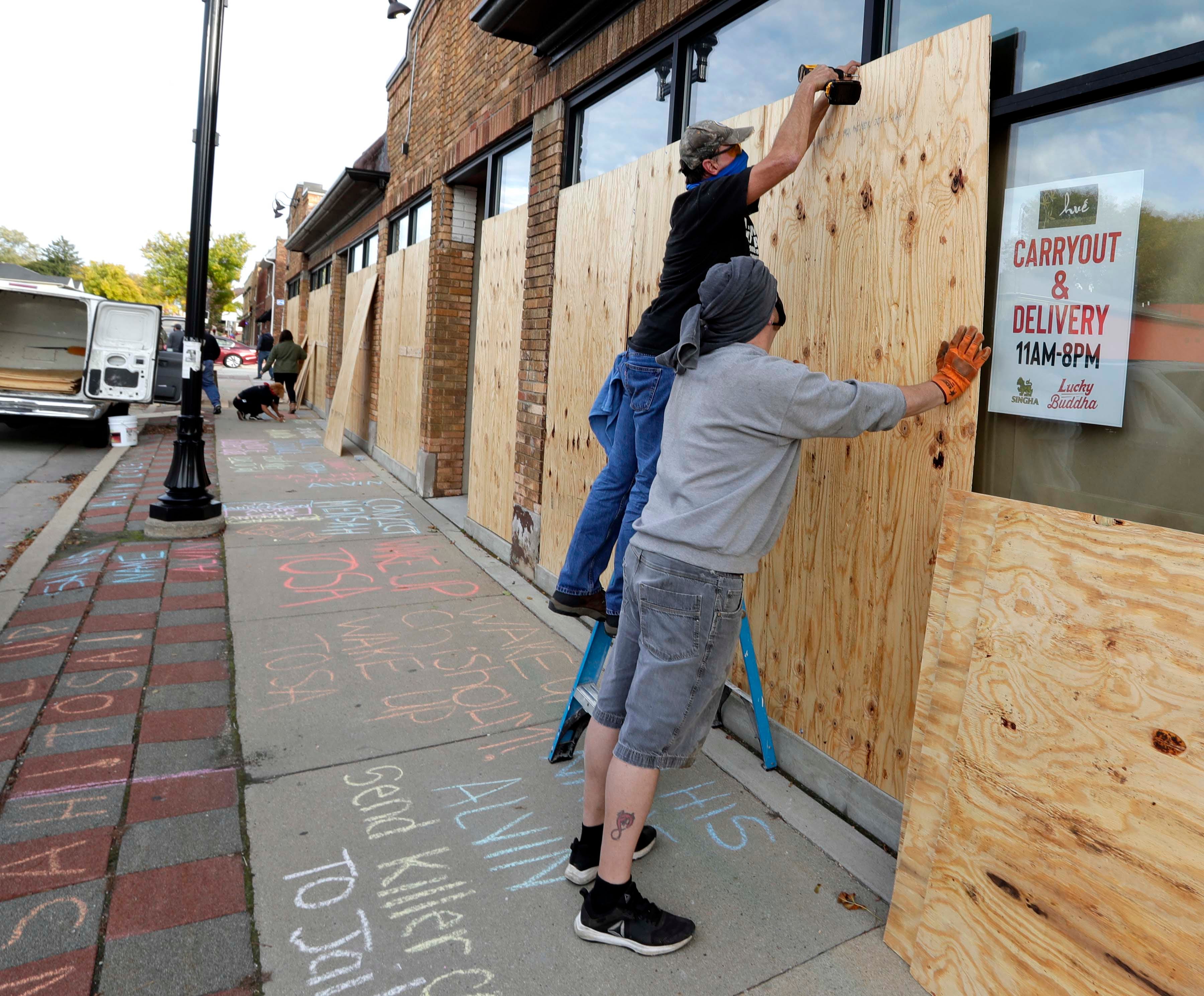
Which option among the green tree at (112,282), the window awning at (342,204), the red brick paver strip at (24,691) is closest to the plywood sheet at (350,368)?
the window awning at (342,204)

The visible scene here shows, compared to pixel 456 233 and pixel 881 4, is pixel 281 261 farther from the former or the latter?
pixel 881 4

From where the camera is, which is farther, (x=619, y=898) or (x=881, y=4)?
(x=881, y=4)

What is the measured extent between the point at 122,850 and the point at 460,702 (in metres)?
1.57

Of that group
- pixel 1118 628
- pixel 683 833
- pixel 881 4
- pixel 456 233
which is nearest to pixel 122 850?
pixel 683 833

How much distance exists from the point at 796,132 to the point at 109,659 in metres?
4.14

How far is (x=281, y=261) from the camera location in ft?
104

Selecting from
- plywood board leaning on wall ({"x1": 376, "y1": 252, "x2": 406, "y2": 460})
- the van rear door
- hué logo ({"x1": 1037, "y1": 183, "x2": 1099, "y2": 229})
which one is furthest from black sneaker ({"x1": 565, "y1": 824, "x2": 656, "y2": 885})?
the van rear door

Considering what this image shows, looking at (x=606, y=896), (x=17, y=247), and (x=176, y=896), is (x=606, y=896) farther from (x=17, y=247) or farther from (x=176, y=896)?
(x=17, y=247)

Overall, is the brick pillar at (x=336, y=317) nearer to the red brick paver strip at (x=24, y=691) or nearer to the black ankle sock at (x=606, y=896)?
the red brick paver strip at (x=24, y=691)

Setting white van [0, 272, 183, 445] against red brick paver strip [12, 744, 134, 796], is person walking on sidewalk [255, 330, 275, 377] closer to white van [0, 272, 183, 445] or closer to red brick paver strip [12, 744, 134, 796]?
white van [0, 272, 183, 445]

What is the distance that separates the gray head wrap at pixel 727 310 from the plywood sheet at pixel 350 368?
10304mm

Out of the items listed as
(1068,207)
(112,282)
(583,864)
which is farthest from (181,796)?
(112,282)

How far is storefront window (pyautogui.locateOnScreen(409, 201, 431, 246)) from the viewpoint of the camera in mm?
10047

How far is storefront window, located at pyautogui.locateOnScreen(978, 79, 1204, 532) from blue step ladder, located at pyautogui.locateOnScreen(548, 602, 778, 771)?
3.88 ft
